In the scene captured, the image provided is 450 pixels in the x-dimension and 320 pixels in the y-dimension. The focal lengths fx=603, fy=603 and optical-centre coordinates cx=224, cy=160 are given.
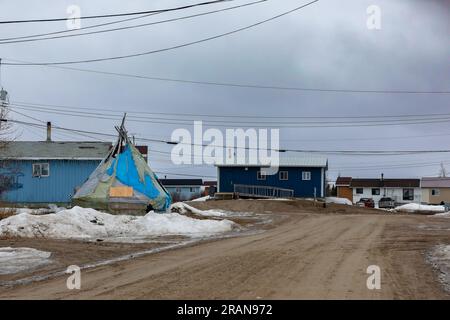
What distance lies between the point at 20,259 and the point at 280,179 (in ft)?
172

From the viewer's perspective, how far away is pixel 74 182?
4738 cm

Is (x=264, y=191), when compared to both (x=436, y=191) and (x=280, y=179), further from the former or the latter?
(x=436, y=191)

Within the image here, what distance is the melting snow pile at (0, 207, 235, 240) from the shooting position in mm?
21422

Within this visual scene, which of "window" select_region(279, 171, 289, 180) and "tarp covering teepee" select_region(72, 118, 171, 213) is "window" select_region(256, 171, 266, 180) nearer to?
"window" select_region(279, 171, 289, 180)

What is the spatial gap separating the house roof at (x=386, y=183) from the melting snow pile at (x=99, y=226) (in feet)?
258

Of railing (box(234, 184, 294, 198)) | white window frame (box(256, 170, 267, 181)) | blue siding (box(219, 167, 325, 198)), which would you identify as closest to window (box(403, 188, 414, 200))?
blue siding (box(219, 167, 325, 198))

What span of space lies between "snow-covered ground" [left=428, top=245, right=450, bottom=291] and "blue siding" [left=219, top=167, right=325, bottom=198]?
46.7m

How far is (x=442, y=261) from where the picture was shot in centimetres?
1458

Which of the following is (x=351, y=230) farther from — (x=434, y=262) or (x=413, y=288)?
(x=413, y=288)

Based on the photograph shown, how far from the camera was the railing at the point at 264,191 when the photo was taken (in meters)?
64.4

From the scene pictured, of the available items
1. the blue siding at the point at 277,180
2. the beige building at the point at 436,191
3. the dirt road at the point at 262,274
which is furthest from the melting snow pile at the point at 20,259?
the beige building at the point at 436,191

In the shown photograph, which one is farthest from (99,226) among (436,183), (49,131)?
(436,183)

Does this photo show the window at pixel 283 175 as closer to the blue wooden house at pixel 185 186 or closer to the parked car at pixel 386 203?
the parked car at pixel 386 203
